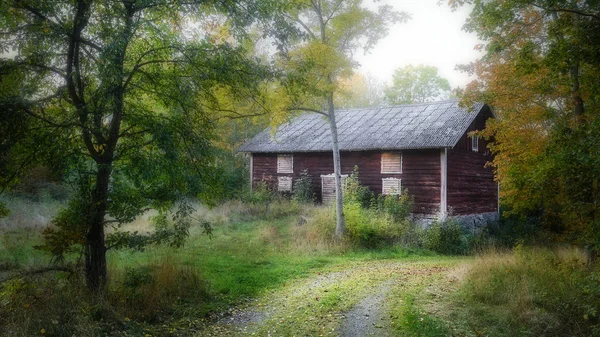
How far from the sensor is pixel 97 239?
7.57 m

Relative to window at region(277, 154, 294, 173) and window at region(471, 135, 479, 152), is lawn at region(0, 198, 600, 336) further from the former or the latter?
window at region(277, 154, 294, 173)

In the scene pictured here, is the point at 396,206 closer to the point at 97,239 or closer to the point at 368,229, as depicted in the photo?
the point at 368,229

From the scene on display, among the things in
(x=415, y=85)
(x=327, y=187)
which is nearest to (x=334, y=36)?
(x=327, y=187)

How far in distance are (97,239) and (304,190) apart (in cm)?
1598

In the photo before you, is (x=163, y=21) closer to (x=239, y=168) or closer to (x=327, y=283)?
(x=327, y=283)

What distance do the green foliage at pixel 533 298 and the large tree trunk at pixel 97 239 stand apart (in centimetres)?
663

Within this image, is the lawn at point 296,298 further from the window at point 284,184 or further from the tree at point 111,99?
the window at point 284,184

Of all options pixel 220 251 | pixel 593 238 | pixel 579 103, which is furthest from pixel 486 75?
pixel 220 251

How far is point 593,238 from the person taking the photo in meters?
7.21

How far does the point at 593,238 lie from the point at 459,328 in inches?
111

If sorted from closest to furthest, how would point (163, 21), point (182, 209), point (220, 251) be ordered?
1. point (182, 209)
2. point (163, 21)
3. point (220, 251)

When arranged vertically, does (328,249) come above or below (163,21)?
below

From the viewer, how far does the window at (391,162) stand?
2086 cm

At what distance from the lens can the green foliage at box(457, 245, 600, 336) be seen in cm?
682
